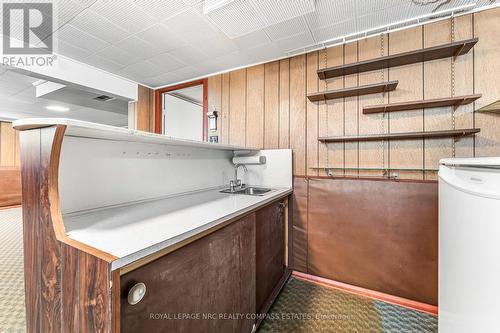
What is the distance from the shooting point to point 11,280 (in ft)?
6.52

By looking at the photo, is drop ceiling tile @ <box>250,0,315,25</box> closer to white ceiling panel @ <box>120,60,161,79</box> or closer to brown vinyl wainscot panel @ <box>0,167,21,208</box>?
white ceiling panel @ <box>120,60,161,79</box>

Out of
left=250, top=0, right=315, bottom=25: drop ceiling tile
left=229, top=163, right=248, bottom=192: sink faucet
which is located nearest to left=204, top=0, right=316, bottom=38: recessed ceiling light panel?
left=250, top=0, right=315, bottom=25: drop ceiling tile

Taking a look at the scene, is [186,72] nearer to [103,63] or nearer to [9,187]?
[103,63]

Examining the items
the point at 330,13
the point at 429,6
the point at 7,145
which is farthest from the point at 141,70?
the point at 7,145

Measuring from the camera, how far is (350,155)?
2141mm

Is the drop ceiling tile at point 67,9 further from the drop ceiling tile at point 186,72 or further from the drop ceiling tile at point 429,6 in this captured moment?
the drop ceiling tile at point 429,6

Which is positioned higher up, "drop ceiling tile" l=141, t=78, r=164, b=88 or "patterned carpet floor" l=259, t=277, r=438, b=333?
"drop ceiling tile" l=141, t=78, r=164, b=88

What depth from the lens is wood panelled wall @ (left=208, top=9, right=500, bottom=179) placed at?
1700 mm

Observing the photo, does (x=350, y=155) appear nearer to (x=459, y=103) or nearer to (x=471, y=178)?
(x=459, y=103)

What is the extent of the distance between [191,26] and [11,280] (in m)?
2.85

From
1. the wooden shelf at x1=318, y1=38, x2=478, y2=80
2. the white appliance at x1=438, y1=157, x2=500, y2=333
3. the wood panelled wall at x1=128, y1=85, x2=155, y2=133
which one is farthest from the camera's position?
the wood panelled wall at x1=128, y1=85, x2=155, y2=133

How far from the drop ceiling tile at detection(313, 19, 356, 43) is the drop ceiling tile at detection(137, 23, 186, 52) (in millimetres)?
1367

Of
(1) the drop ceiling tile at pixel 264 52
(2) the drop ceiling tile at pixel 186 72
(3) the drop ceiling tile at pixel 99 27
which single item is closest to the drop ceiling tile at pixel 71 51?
(3) the drop ceiling tile at pixel 99 27

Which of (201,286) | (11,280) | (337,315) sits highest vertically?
(201,286)
